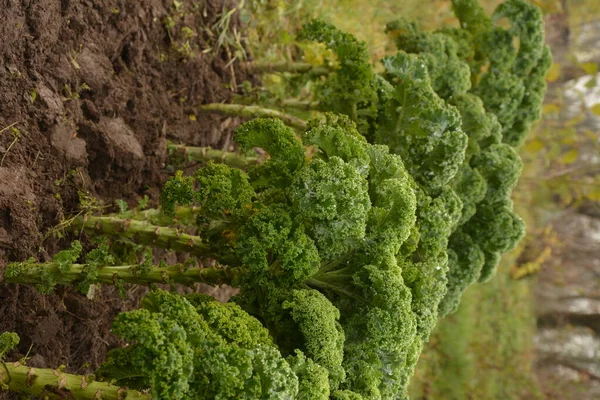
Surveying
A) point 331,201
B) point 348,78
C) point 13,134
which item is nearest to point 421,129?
point 348,78

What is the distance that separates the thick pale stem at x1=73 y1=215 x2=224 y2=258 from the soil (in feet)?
0.59

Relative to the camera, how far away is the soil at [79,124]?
10.7ft

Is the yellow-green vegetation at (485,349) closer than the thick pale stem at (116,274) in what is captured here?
No

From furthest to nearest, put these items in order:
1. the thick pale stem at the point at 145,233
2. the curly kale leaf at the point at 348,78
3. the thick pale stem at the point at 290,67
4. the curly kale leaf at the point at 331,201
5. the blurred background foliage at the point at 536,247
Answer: the blurred background foliage at the point at 536,247
the thick pale stem at the point at 290,67
the curly kale leaf at the point at 348,78
the thick pale stem at the point at 145,233
the curly kale leaf at the point at 331,201

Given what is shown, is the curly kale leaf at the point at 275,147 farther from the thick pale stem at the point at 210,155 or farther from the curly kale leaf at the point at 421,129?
the curly kale leaf at the point at 421,129

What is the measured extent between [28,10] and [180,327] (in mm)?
2027

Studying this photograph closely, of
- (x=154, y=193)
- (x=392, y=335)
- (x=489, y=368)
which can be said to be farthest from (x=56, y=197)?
(x=489, y=368)

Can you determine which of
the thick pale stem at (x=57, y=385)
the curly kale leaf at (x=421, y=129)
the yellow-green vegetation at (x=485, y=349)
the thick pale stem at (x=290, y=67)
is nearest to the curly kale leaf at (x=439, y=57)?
the curly kale leaf at (x=421, y=129)

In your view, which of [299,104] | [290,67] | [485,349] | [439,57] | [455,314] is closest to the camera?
[439,57]

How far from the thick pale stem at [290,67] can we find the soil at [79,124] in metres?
0.66

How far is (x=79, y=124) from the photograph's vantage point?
373 centimetres

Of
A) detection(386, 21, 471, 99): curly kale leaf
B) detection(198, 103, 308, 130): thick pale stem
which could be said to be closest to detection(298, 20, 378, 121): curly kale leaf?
detection(198, 103, 308, 130): thick pale stem

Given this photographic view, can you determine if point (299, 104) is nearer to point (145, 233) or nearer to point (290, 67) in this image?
point (290, 67)

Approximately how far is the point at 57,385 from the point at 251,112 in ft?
8.58
